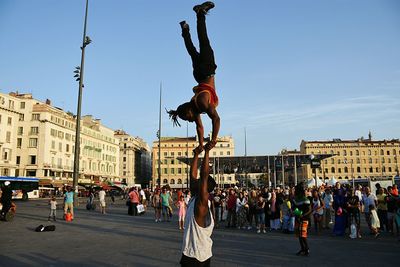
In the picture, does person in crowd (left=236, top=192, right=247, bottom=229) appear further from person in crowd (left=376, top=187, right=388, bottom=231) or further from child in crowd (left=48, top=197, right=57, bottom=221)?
child in crowd (left=48, top=197, right=57, bottom=221)

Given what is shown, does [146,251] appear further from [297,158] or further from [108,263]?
[297,158]

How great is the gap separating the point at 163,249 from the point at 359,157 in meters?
115

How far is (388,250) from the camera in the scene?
10.8m

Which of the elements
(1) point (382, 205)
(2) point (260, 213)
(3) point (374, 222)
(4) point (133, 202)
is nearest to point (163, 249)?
(2) point (260, 213)

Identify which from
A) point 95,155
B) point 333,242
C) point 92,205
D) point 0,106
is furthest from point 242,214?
point 95,155

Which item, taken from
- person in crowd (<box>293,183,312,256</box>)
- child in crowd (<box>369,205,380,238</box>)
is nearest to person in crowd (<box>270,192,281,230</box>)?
child in crowd (<box>369,205,380,238</box>)

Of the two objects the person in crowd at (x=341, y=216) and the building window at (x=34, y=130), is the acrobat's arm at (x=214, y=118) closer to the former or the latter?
the person in crowd at (x=341, y=216)

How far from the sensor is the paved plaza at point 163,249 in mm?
9008

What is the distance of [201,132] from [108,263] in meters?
5.24

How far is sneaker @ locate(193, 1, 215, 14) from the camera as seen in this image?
5.39 metres

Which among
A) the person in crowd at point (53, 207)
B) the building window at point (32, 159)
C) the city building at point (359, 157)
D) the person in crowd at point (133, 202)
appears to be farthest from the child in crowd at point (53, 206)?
the city building at point (359, 157)

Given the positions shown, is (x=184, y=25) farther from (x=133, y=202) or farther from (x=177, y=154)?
(x=177, y=154)

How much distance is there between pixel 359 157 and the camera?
11350cm

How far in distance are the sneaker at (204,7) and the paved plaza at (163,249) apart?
6.07 m
